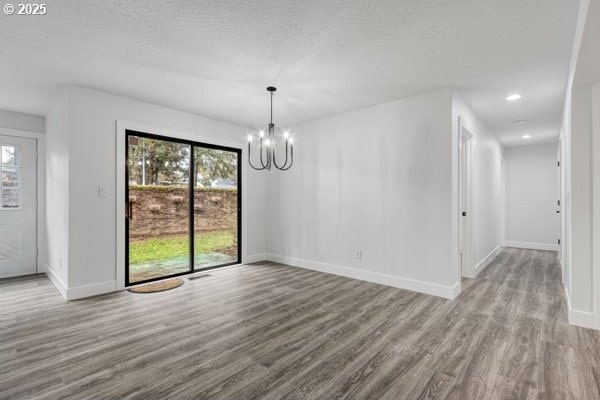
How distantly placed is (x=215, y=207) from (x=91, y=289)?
2087 mm

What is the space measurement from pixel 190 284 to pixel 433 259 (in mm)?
3252

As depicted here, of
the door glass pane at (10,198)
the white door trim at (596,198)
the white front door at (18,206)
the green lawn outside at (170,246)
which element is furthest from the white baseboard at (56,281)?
the white door trim at (596,198)

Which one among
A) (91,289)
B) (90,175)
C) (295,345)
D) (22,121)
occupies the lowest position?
(295,345)

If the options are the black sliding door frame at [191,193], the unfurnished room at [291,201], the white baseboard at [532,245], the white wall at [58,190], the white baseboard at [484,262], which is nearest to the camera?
the unfurnished room at [291,201]

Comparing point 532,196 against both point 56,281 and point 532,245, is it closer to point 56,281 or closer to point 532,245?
point 532,245

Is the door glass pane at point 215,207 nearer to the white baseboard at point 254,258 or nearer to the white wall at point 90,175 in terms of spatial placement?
the white baseboard at point 254,258

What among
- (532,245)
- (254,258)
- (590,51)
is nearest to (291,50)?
(590,51)

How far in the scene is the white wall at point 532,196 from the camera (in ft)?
22.1

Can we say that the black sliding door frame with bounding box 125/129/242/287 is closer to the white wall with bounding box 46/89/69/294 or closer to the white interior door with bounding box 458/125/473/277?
the white wall with bounding box 46/89/69/294

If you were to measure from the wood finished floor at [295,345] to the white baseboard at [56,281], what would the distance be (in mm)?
112

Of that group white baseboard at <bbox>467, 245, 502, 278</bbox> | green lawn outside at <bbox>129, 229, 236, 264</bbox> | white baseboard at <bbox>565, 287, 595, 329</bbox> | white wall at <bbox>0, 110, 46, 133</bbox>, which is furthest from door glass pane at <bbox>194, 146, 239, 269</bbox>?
white baseboard at <bbox>565, 287, 595, 329</bbox>

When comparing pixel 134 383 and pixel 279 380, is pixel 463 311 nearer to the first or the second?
pixel 279 380

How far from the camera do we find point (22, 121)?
4543 mm

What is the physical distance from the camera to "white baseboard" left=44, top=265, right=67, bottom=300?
3.54 m
